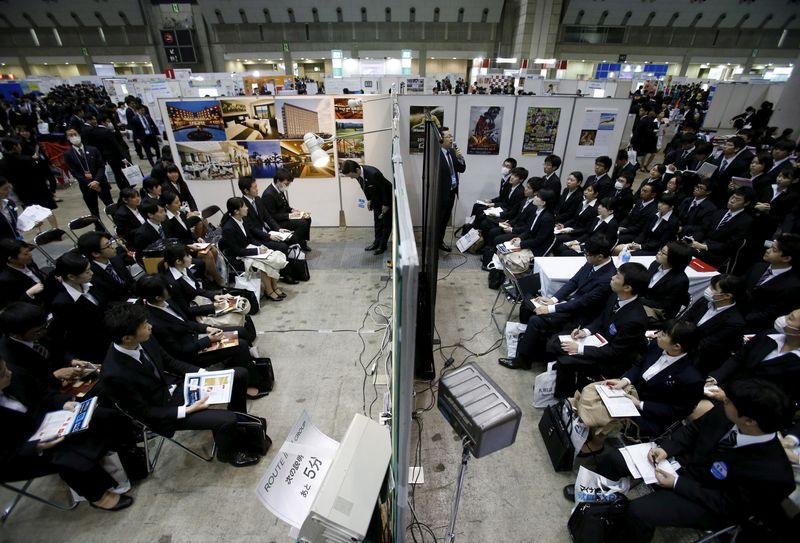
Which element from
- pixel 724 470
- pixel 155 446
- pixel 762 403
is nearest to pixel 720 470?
pixel 724 470

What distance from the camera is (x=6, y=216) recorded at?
4582 millimetres

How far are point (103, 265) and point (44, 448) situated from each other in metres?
1.72

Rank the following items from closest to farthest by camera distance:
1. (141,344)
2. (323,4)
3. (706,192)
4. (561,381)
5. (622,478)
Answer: (622,478), (141,344), (561,381), (706,192), (323,4)

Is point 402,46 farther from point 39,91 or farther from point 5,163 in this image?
point 5,163

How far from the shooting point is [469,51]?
78.3 ft

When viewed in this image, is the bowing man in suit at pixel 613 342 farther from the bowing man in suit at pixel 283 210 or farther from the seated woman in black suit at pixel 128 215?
the seated woman in black suit at pixel 128 215

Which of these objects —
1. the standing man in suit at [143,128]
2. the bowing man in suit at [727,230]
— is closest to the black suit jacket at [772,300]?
the bowing man in suit at [727,230]

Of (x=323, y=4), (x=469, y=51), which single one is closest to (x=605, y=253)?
(x=469, y=51)

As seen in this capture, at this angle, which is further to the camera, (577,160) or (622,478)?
(577,160)

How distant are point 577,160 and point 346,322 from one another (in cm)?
526

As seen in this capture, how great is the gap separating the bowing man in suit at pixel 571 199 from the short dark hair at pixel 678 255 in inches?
92.7

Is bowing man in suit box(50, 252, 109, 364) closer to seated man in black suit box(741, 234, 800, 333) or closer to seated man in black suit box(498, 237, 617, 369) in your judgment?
seated man in black suit box(498, 237, 617, 369)

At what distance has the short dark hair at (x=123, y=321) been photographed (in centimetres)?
226

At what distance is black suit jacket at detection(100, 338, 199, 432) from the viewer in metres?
2.33
